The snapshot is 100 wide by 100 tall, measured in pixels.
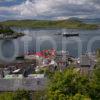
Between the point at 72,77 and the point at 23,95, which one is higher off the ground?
the point at 72,77

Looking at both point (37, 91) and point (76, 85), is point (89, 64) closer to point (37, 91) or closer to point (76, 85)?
point (37, 91)

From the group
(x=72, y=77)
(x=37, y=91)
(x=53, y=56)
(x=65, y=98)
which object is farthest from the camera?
(x=53, y=56)

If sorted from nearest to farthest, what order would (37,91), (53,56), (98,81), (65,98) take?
(65,98)
(98,81)
(37,91)
(53,56)

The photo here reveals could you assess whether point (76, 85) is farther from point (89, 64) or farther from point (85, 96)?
point (89, 64)

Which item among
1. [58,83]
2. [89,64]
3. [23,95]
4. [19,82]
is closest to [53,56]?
[89,64]

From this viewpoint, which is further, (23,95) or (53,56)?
(53,56)

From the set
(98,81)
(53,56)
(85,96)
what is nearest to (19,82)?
(98,81)

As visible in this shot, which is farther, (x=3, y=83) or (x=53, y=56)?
(x=53, y=56)

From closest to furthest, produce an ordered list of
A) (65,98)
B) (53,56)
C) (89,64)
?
(65,98), (89,64), (53,56)

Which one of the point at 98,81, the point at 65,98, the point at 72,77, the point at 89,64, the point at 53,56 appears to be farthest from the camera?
the point at 53,56
